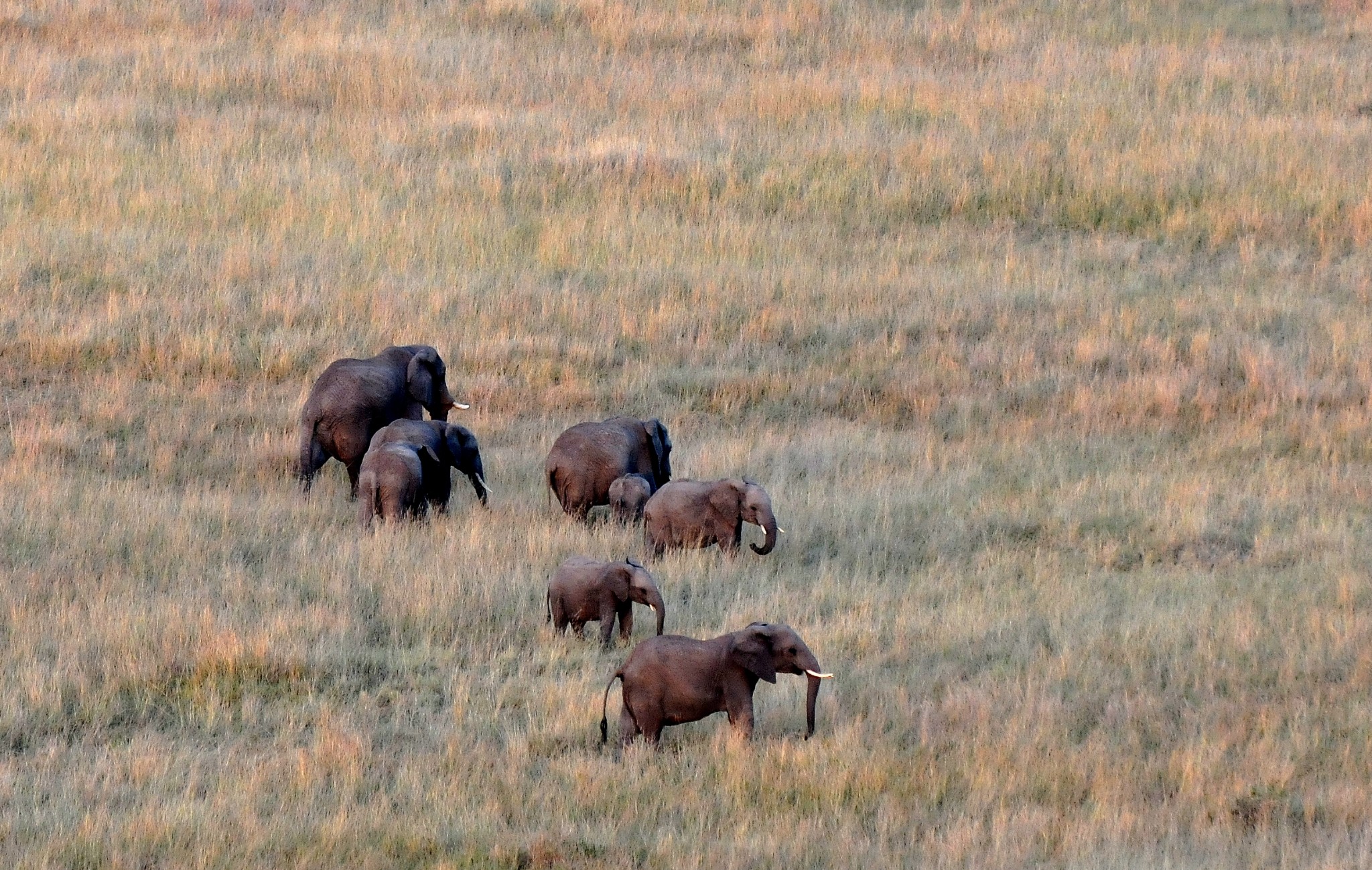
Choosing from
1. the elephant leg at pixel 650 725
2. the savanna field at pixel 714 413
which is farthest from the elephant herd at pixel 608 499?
the savanna field at pixel 714 413

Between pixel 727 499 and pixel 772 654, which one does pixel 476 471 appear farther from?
pixel 772 654

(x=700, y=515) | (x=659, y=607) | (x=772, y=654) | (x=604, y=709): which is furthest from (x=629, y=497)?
(x=772, y=654)

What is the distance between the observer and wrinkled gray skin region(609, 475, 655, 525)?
36.6 feet

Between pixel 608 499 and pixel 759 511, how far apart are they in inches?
60.0

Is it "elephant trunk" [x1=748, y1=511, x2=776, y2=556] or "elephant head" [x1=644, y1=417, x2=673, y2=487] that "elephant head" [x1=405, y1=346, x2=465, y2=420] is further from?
"elephant trunk" [x1=748, y1=511, x2=776, y2=556]

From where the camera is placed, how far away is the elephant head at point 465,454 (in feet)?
37.7

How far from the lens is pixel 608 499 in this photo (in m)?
11.5

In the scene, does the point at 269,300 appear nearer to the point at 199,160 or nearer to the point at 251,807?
the point at 199,160

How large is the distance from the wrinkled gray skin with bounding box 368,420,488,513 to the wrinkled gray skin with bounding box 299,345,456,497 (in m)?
0.20

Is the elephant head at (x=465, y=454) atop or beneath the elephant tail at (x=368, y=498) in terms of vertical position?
atop

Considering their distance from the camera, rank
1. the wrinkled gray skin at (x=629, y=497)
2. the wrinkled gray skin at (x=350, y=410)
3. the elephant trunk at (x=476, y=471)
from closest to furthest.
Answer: the wrinkled gray skin at (x=629, y=497)
the elephant trunk at (x=476, y=471)
the wrinkled gray skin at (x=350, y=410)

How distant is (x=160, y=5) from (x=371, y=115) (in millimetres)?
6101

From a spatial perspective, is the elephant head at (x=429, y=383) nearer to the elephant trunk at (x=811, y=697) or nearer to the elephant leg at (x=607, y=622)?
the elephant leg at (x=607, y=622)

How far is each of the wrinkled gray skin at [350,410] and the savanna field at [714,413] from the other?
0.30 metres
